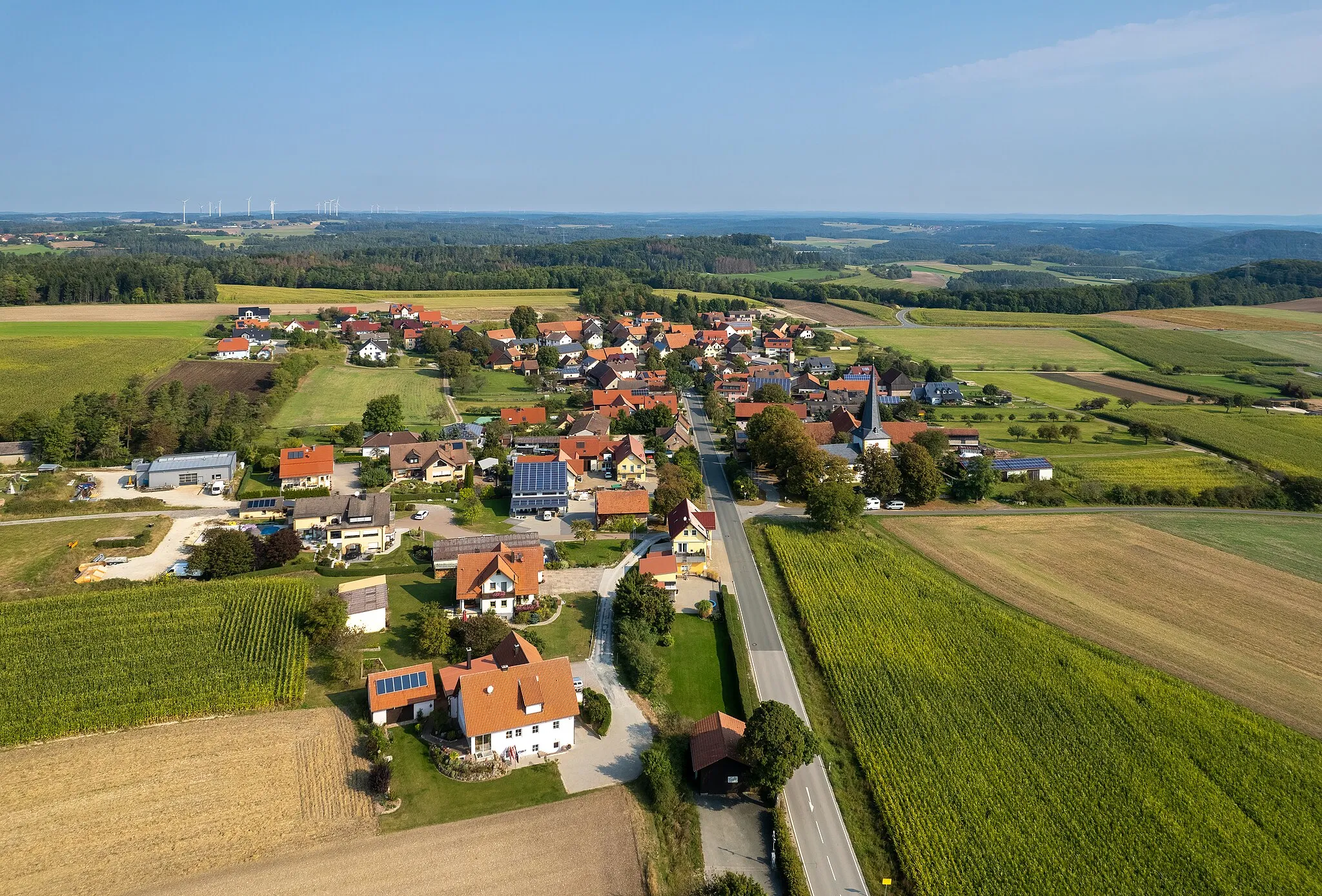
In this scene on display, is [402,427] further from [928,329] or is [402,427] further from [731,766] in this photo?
[928,329]

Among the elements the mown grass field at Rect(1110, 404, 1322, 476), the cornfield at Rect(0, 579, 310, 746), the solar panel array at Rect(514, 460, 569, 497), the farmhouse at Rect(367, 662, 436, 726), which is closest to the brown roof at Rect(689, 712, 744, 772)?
the farmhouse at Rect(367, 662, 436, 726)

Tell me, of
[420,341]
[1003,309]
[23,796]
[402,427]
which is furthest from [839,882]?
[1003,309]

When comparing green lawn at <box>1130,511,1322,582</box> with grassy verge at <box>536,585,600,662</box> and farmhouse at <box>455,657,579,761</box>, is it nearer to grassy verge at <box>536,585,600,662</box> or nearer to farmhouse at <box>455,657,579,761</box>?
grassy verge at <box>536,585,600,662</box>

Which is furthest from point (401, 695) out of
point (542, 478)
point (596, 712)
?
point (542, 478)

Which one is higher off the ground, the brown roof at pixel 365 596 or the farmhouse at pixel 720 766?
the brown roof at pixel 365 596

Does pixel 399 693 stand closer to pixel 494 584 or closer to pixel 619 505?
pixel 494 584

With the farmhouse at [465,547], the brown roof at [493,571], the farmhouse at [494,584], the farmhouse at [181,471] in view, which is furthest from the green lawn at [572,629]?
the farmhouse at [181,471]

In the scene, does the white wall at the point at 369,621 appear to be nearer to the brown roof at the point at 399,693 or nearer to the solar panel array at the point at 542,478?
the brown roof at the point at 399,693
